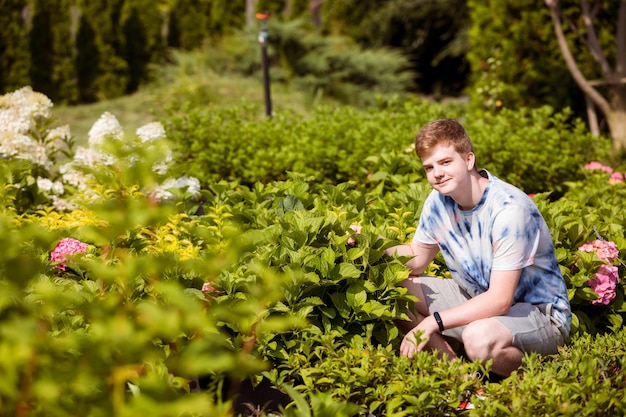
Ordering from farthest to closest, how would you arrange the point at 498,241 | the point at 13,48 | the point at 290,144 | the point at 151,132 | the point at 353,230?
the point at 13,48 → the point at 290,144 → the point at 151,132 → the point at 353,230 → the point at 498,241

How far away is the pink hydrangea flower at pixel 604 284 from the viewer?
10.6 feet

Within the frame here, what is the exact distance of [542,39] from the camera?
8.65 meters

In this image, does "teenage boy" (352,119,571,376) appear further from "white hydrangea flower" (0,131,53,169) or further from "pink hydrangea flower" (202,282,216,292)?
"white hydrangea flower" (0,131,53,169)

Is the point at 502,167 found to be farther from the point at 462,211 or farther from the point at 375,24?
the point at 375,24

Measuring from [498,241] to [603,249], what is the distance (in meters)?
0.81

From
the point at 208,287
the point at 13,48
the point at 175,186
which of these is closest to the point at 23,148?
the point at 175,186

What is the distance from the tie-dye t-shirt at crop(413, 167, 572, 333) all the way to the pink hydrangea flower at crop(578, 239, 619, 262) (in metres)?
0.42

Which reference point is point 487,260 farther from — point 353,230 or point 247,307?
point 247,307

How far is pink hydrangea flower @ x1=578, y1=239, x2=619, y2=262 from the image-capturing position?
3299mm

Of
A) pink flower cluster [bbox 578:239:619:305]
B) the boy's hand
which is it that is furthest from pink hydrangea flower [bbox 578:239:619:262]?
the boy's hand

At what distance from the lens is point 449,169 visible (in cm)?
285

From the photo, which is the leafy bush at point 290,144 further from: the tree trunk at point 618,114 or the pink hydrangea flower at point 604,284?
the tree trunk at point 618,114

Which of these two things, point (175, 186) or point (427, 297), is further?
point (175, 186)

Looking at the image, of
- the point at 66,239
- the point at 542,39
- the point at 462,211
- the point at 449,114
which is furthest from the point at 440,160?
the point at 542,39
